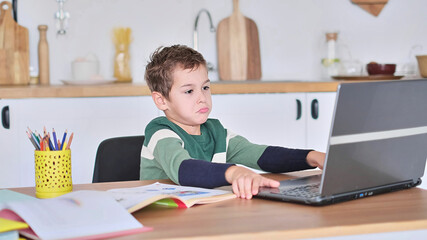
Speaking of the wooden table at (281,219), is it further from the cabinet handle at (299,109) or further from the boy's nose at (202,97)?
the cabinet handle at (299,109)

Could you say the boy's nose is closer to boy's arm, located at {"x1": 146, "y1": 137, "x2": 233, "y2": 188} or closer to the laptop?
boy's arm, located at {"x1": 146, "y1": 137, "x2": 233, "y2": 188}

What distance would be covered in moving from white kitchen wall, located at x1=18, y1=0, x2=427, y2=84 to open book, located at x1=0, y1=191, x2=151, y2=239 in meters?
2.52

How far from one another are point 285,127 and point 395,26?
1222mm

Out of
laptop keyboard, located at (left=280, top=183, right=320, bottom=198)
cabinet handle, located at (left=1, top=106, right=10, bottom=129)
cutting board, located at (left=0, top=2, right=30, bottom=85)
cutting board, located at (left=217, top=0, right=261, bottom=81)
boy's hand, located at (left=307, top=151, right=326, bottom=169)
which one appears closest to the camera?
laptop keyboard, located at (left=280, top=183, right=320, bottom=198)

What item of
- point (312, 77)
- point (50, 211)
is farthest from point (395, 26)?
point (50, 211)

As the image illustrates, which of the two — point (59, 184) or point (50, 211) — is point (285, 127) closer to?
point (59, 184)

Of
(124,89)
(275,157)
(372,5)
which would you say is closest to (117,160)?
(275,157)

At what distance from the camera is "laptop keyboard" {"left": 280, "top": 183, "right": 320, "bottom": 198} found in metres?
1.17

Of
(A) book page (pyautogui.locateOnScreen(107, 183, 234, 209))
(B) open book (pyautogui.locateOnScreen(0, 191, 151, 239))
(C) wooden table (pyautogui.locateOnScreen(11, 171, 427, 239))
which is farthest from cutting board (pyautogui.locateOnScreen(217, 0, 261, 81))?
(B) open book (pyautogui.locateOnScreen(0, 191, 151, 239))

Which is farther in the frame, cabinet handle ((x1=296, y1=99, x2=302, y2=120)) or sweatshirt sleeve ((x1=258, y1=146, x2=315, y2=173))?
cabinet handle ((x1=296, y1=99, x2=302, y2=120))

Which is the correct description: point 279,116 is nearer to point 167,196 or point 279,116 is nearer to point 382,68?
point 382,68

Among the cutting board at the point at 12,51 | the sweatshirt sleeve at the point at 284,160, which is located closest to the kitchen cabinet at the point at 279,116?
the cutting board at the point at 12,51

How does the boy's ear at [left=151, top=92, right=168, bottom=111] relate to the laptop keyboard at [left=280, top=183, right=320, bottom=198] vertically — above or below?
above

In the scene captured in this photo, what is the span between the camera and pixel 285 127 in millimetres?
3180
